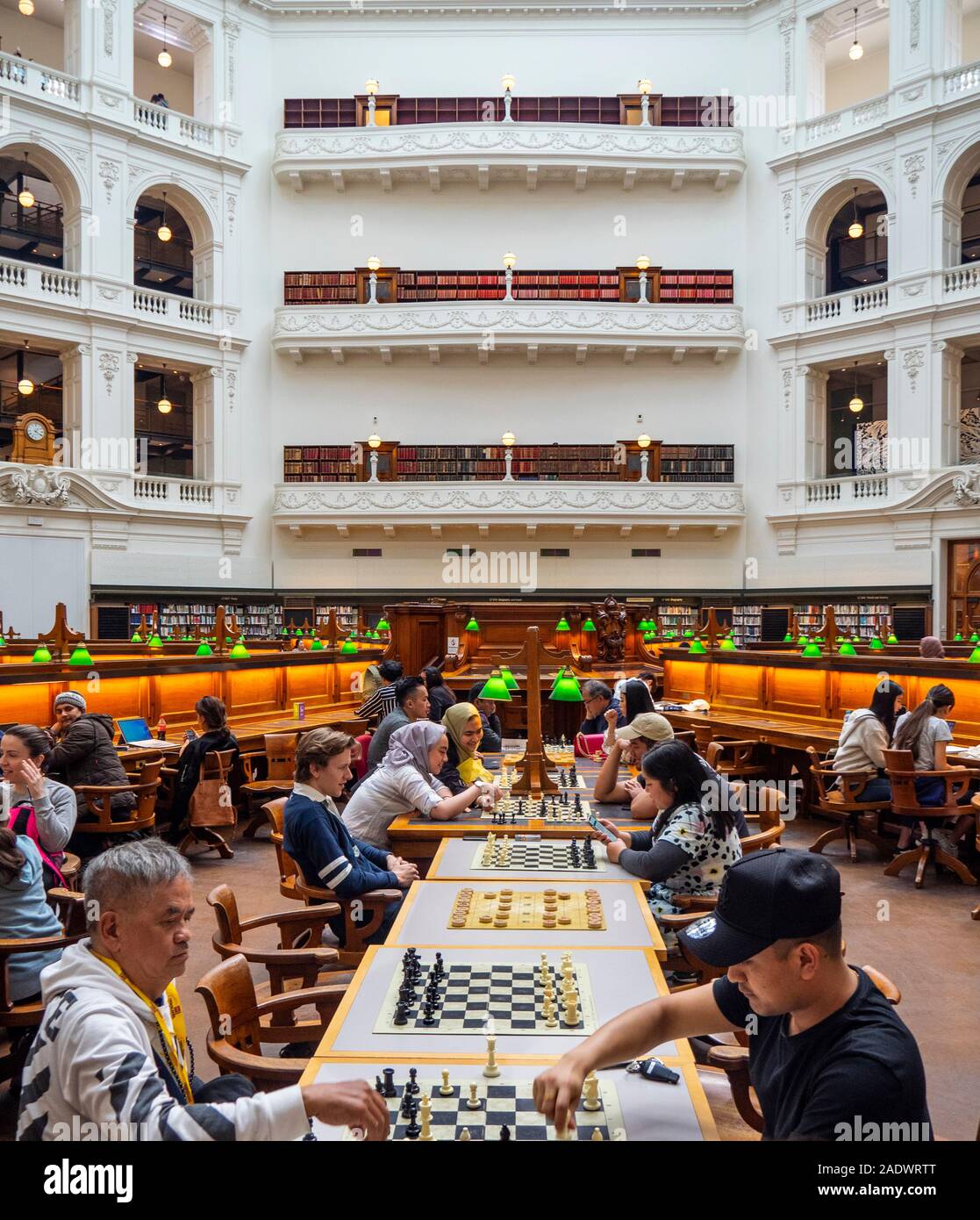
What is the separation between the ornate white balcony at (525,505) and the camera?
1725 cm

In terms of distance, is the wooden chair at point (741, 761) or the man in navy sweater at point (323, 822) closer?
the man in navy sweater at point (323, 822)

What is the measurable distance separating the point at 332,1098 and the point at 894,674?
7.25m

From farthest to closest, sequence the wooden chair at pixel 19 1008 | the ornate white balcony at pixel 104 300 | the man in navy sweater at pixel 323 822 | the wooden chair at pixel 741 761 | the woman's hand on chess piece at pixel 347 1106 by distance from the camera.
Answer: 1. the ornate white balcony at pixel 104 300
2. the wooden chair at pixel 741 761
3. the man in navy sweater at pixel 323 822
4. the wooden chair at pixel 19 1008
5. the woman's hand on chess piece at pixel 347 1106

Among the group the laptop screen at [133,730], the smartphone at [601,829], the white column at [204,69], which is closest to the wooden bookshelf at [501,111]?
the white column at [204,69]

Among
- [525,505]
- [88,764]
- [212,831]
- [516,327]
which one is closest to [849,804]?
[212,831]

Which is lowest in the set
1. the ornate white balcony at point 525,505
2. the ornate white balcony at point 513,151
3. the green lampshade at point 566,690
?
the green lampshade at point 566,690

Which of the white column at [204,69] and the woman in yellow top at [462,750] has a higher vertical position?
the white column at [204,69]

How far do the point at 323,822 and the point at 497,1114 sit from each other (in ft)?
6.06

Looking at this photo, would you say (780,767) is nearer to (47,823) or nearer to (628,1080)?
(47,823)

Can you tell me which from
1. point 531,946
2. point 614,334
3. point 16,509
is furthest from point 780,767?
point 16,509

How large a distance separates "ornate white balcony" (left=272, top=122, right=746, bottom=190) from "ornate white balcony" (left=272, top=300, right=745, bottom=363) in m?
2.55

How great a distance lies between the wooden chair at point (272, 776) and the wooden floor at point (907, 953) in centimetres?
32

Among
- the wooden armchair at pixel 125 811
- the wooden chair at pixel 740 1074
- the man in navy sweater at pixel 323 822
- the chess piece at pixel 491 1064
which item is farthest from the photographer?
the wooden armchair at pixel 125 811

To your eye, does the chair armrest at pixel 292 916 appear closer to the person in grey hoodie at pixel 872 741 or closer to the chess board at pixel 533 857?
the chess board at pixel 533 857
